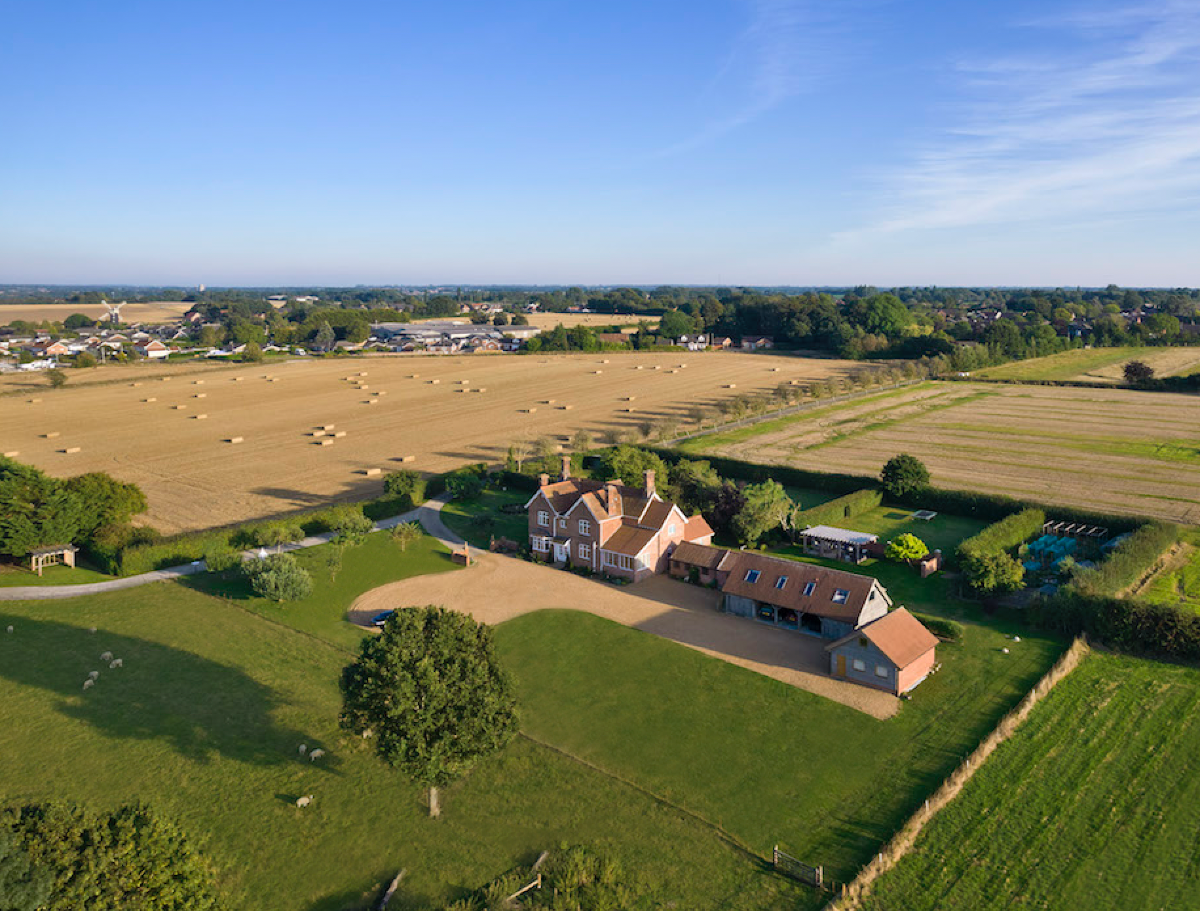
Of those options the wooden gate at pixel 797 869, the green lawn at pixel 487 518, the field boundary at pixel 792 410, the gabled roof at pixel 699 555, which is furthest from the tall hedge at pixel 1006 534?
the field boundary at pixel 792 410

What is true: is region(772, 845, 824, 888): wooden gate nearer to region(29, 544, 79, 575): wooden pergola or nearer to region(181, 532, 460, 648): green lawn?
region(181, 532, 460, 648): green lawn

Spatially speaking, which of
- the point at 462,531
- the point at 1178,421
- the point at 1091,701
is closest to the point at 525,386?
the point at 462,531

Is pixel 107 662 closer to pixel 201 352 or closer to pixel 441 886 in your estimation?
pixel 441 886

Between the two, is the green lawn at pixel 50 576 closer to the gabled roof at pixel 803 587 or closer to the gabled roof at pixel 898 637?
the gabled roof at pixel 803 587

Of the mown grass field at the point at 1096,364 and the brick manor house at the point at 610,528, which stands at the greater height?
the mown grass field at the point at 1096,364

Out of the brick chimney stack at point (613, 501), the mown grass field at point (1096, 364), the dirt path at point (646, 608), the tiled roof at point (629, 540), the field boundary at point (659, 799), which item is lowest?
the field boundary at point (659, 799)

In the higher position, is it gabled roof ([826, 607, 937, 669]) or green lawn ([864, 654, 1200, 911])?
gabled roof ([826, 607, 937, 669])

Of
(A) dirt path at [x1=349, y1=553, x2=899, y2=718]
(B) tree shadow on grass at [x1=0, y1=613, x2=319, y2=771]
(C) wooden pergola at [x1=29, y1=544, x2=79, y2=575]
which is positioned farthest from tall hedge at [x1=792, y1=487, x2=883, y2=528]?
(C) wooden pergola at [x1=29, y1=544, x2=79, y2=575]
